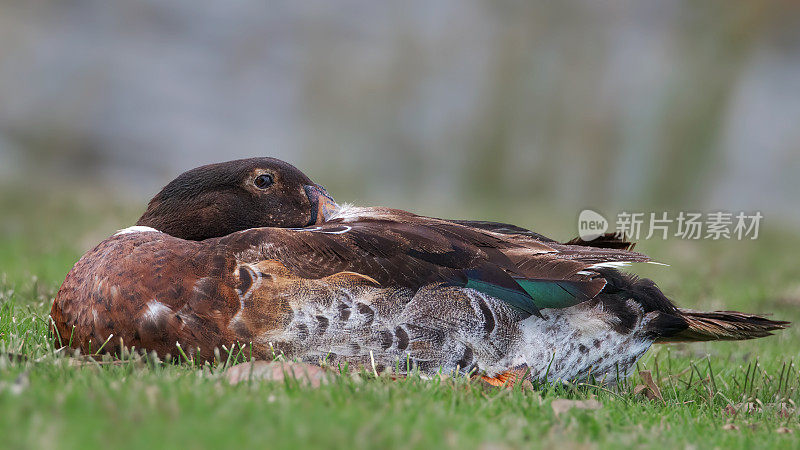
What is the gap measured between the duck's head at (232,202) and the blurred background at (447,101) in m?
10.5

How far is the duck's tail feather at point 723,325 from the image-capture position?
431cm

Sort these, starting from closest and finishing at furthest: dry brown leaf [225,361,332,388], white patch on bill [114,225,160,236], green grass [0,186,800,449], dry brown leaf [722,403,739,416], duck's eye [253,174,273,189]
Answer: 1. green grass [0,186,800,449]
2. dry brown leaf [225,361,332,388]
3. dry brown leaf [722,403,739,416]
4. white patch on bill [114,225,160,236]
5. duck's eye [253,174,273,189]

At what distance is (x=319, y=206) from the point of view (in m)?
4.52

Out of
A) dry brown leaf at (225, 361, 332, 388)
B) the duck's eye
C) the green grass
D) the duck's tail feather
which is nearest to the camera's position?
the green grass

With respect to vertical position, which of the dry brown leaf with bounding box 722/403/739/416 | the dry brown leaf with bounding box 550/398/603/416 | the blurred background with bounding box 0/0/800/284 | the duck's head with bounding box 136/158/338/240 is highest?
the blurred background with bounding box 0/0/800/284

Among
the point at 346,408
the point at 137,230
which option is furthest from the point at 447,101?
the point at 346,408

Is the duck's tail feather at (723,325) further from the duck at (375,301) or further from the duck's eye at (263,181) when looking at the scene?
the duck's eye at (263,181)

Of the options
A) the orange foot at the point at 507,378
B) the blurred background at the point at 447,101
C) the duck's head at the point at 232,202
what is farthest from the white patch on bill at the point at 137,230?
the blurred background at the point at 447,101

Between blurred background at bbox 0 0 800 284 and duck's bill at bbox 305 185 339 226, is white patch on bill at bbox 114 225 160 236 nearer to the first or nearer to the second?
duck's bill at bbox 305 185 339 226

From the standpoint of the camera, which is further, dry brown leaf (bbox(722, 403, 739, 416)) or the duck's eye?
the duck's eye

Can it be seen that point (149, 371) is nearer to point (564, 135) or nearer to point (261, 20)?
point (564, 135)

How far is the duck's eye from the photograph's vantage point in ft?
14.6

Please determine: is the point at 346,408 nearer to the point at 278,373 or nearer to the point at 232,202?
the point at 278,373

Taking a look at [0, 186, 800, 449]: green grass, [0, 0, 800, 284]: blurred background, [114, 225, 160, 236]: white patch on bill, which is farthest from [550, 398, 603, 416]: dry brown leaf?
[0, 0, 800, 284]: blurred background
